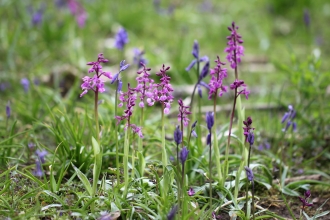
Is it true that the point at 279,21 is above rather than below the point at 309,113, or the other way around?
above

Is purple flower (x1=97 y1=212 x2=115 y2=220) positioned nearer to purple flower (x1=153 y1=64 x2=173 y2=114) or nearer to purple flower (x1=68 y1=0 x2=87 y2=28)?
purple flower (x1=153 y1=64 x2=173 y2=114)

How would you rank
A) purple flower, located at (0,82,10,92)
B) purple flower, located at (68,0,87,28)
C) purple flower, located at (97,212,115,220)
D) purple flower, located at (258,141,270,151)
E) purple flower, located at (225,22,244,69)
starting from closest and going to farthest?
purple flower, located at (97,212,115,220), purple flower, located at (225,22,244,69), purple flower, located at (258,141,270,151), purple flower, located at (0,82,10,92), purple flower, located at (68,0,87,28)

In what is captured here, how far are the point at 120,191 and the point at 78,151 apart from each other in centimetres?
47

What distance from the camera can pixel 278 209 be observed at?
285cm

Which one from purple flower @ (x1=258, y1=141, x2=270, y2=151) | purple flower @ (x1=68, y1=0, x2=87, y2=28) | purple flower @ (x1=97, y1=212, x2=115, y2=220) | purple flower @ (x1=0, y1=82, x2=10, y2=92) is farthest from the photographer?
purple flower @ (x1=68, y1=0, x2=87, y2=28)

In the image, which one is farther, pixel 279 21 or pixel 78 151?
pixel 279 21

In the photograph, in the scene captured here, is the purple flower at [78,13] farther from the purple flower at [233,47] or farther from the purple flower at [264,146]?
the purple flower at [233,47]

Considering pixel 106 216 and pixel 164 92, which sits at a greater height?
pixel 164 92

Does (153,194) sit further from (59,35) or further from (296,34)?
(296,34)

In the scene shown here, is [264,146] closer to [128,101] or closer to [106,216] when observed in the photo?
[128,101]

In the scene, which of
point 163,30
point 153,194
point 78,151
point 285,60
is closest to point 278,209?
point 153,194

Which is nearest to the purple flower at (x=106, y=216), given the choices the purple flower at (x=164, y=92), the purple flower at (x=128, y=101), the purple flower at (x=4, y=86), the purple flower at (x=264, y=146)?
the purple flower at (x=128, y=101)

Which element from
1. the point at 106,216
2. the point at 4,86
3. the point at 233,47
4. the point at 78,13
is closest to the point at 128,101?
the point at 106,216

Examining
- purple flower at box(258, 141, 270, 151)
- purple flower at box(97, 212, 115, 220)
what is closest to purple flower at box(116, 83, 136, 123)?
purple flower at box(97, 212, 115, 220)
